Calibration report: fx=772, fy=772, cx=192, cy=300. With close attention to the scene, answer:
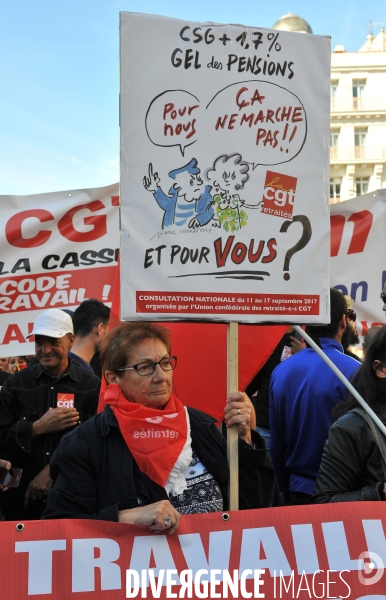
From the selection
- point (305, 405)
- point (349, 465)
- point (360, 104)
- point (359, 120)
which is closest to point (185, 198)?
point (349, 465)

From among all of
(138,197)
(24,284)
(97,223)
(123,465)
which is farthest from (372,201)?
(123,465)

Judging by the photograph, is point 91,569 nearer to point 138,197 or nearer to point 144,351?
point 144,351

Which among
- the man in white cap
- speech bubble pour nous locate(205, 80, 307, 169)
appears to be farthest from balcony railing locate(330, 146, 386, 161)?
speech bubble pour nous locate(205, 80, 307, 169)

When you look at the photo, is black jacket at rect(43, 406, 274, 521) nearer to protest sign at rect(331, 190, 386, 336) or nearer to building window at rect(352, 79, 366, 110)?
protest sign at rect(331, 190, 386, 336)

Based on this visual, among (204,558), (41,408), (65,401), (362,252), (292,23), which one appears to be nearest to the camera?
(204,558)

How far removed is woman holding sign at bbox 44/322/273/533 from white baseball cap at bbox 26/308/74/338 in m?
1.59

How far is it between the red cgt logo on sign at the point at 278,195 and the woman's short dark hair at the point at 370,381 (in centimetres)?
62

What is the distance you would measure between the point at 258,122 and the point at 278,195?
301 mm

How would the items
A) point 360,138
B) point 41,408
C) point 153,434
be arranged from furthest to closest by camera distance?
point 360,138
point 41,408
point 153,434

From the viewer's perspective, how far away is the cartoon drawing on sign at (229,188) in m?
3.01

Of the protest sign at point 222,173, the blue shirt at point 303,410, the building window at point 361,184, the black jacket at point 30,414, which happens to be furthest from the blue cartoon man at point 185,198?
the building window at point 361,184

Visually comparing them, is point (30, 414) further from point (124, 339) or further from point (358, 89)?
point (358, 89)

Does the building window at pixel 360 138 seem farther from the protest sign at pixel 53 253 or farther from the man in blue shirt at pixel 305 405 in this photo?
the man in blue shirt at pixel 305 405

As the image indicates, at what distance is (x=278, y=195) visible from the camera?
10.0 ft
